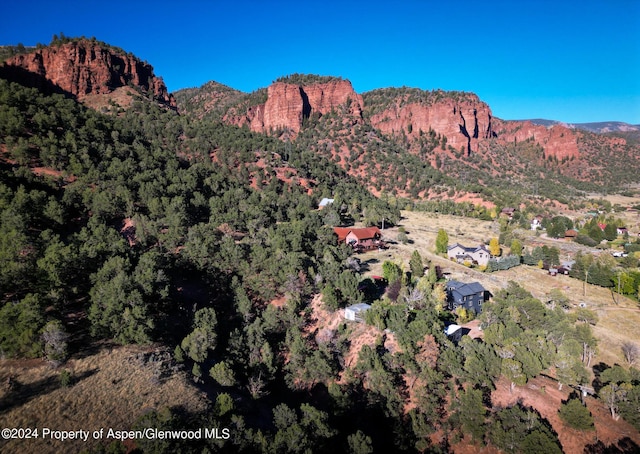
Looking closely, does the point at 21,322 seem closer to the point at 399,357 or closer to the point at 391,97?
the point at 399,357

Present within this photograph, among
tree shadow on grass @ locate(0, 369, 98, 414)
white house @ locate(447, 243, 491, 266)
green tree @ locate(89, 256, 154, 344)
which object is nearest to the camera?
tree shadow on grass @ locate(0, 369, 98, 414)

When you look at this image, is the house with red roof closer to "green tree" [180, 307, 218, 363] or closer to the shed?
the shed

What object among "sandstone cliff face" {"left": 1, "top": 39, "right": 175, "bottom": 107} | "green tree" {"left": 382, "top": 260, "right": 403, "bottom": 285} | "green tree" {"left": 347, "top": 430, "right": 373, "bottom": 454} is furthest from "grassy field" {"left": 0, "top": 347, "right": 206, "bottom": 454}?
"sandstone cliff face" {"left": 1, "top": 39, "right": 175, "bottom": 107}

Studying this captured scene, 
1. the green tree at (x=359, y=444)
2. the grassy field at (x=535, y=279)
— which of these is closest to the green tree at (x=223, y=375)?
the green tree at (x=359, y=444)

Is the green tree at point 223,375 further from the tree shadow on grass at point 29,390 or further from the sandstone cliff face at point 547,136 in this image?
the sandstone cliff face at point 547,136

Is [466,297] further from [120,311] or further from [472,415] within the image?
[120,311]

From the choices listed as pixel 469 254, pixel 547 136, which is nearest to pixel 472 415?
pixel 469 254
